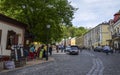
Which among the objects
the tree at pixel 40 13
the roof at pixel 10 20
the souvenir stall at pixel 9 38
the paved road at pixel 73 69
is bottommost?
the paved road at pixel 73 69

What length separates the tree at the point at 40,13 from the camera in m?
41.6

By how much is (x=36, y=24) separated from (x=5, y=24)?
11.3 m

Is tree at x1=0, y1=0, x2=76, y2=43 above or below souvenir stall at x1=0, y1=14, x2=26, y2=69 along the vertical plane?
above

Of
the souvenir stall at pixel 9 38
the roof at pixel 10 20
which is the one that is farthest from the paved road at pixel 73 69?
the roof at pixel 10 20

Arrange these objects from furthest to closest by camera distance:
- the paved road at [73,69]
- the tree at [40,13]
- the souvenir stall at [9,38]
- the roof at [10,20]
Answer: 1. the tree at [40,13]
2. the roof at [10,20]
3. the souvenir stall at [9,38]
4. the paved road at [73,69]

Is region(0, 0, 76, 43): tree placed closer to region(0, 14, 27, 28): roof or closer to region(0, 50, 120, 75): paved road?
region(0, 14, 27, 28): roof

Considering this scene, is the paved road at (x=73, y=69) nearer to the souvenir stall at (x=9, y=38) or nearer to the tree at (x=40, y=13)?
the souvenir stall at (x=9, y=38)

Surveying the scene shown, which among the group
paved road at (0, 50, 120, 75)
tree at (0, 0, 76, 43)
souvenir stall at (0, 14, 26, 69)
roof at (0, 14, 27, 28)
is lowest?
paved road at (0, 50, 120, 75)

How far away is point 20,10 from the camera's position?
4294 centimetres

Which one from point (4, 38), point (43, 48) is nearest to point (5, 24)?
point (4, 38)

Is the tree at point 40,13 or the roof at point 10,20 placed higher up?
the tree at point 40,13

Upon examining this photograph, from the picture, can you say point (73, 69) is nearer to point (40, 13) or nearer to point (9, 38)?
point (9, 38)

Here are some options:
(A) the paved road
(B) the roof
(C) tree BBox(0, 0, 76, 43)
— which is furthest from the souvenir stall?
(C) tree BBox(0, 0, 76, 43)

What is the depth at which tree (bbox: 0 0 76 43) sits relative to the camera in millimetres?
41594
